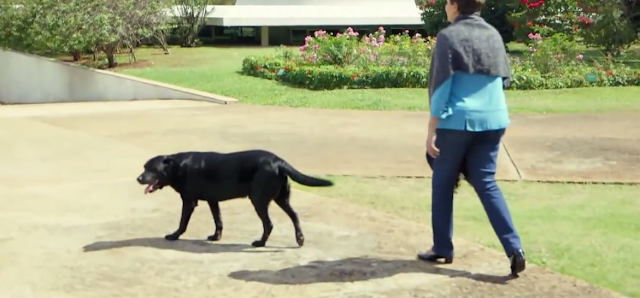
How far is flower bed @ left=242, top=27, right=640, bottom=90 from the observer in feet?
56.5

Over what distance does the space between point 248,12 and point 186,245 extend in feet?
92.1

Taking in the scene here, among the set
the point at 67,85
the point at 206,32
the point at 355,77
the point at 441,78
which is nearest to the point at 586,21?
the point at 355,77

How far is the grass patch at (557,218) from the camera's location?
527cm

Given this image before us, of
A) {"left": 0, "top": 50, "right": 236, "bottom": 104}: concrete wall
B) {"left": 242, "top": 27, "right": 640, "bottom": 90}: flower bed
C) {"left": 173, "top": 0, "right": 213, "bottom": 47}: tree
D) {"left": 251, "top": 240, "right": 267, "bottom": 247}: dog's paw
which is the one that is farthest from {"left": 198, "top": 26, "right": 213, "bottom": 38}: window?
{"left": 251, "top": 240, "right": 267, "bottom": 247}: dog's paw

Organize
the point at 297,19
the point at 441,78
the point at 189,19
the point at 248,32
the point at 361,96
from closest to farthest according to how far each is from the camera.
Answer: the point at 441,78, the point at 361,96, the point at 189,19, the point at 297,19, the point at 248,32

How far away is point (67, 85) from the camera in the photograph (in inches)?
874

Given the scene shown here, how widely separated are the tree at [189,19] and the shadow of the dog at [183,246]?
24922mm

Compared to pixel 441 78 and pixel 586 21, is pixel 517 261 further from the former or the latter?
pixel 586 21

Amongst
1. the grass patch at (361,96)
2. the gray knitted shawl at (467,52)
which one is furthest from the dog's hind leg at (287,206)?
the grass patch at (361,96)

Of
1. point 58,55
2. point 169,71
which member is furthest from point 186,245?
point 58,55

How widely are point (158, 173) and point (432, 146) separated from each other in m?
1.81

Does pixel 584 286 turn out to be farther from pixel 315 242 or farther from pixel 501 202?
pixel 315 242

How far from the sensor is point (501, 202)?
4.78 meters

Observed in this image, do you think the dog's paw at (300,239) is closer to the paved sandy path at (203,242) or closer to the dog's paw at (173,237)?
the paved sandy path at (203,242)
